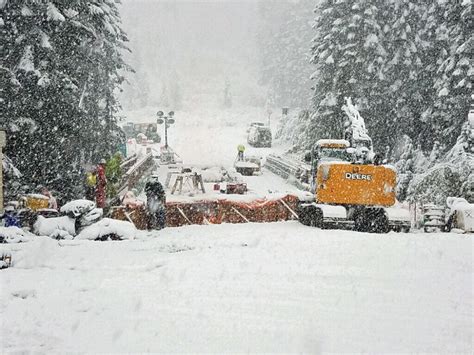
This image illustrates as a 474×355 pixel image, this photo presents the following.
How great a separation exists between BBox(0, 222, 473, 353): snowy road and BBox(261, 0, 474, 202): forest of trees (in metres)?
13.4

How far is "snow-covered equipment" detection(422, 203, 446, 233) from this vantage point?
14.9m

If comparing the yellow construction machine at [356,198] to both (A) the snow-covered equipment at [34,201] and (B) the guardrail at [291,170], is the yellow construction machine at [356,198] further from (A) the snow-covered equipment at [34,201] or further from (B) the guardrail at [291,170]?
(B) the guardrail at [291,170]

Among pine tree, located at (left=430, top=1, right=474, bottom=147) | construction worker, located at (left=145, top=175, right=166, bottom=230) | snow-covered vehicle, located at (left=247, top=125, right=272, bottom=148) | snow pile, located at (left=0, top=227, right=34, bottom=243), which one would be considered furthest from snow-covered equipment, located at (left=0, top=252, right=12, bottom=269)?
snow-covered vehicle, located at (left=247, top=125, right=272, bottom=148)

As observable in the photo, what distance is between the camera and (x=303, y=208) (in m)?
15.2

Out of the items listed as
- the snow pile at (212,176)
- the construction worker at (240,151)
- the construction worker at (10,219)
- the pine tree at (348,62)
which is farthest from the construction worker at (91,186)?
the pine tree at (348,62)

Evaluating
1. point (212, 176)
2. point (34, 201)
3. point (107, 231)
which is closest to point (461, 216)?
point (107, 231)

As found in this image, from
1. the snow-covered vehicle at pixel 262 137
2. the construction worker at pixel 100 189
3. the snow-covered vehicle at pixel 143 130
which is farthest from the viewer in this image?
the snow-covered vehicle at pixel 143 130

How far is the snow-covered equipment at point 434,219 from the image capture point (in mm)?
14938

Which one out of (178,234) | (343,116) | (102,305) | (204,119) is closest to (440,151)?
(343,116)

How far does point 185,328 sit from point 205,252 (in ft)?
13.9

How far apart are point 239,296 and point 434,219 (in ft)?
29.8

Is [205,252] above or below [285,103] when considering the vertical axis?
below

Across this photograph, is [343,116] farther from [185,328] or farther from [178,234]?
[185,328]

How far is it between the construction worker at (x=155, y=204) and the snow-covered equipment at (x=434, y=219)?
7446mm
